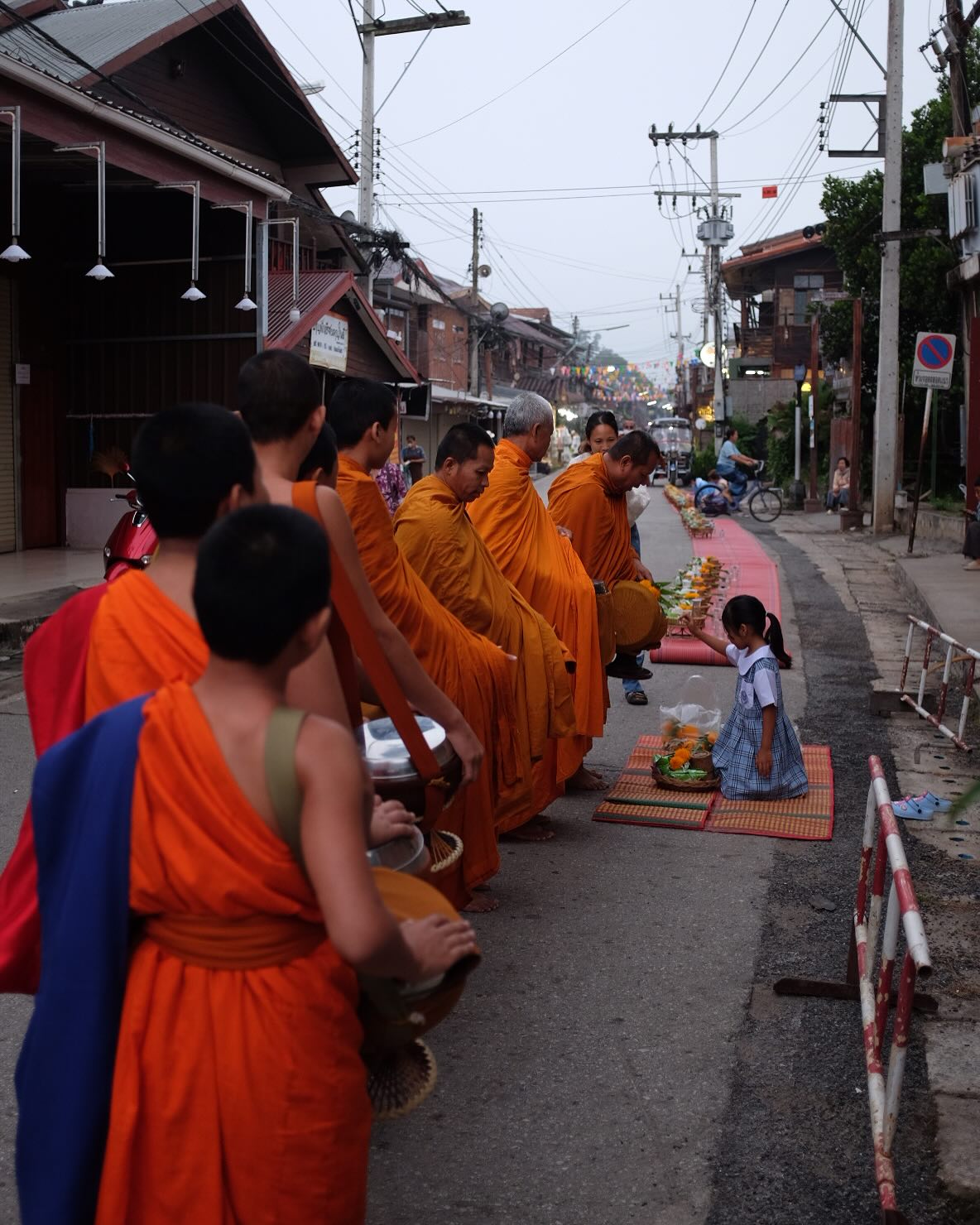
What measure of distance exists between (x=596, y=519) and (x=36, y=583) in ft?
23.2

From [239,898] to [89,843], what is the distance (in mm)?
246

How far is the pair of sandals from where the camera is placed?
19.1 ft

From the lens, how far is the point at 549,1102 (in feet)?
11.1

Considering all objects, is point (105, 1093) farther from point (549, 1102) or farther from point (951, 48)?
point (951, 48)

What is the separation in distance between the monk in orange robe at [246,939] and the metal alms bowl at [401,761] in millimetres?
880

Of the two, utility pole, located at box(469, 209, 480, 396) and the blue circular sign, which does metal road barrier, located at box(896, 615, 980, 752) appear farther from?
utility pole, located at box(469, 209, 480, 396)

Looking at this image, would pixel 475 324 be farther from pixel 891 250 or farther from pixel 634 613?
pixel 634 613

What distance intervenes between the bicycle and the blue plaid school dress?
20323mm

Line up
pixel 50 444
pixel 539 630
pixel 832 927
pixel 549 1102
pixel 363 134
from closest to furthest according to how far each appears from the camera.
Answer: pixel 549 1102, pixel 832 927, pixel 539 630, pixel 50 444, pixel 363 134

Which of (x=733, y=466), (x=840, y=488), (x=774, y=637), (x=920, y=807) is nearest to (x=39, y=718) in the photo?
(x=920, y=807)

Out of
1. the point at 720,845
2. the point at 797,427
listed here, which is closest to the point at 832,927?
the point at 720,845

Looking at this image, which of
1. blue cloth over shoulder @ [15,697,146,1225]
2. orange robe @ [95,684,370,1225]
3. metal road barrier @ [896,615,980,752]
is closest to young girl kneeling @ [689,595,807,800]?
metal road barrier @ [896,615,980,752]

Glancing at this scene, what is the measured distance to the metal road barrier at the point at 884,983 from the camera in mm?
2672

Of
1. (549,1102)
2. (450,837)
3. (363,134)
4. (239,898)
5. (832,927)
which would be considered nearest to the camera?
(239,898)
